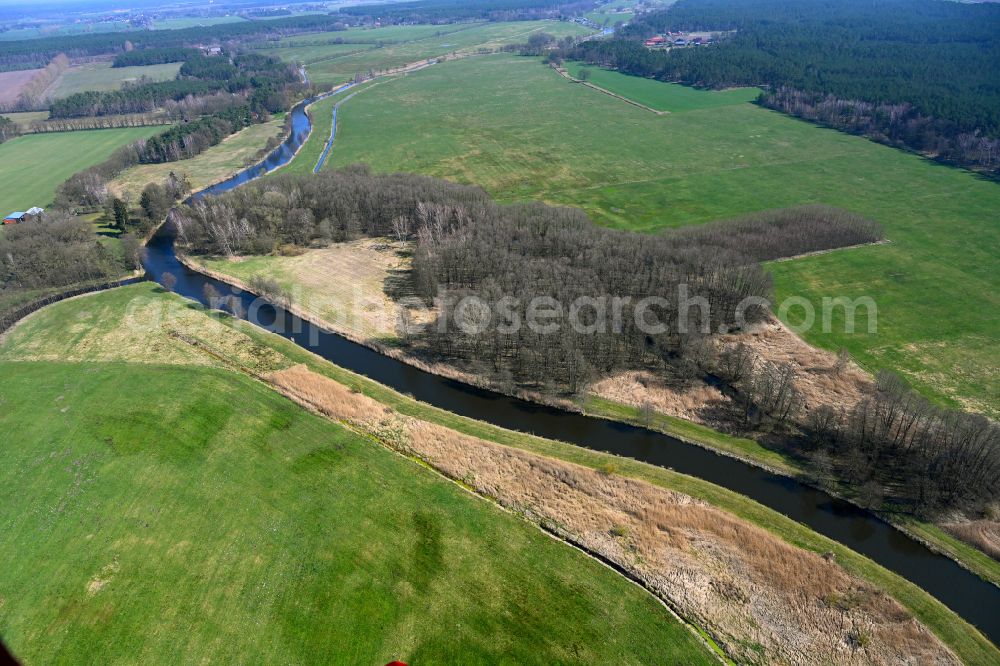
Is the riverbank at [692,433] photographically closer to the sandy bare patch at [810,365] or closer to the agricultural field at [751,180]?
the sandy bare patch at [810,365]

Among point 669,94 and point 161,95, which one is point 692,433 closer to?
point 669,94

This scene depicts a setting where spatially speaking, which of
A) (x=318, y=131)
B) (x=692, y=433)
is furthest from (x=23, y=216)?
(x=692, y=433)

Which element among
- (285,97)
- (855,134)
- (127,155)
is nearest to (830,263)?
(855,134)

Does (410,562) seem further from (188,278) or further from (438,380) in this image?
(188,278)

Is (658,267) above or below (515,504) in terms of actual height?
above

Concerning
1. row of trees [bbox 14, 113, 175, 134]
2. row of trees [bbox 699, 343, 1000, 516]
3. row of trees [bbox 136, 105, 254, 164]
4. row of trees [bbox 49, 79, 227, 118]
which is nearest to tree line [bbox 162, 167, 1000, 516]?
row of trees [bbox 699, 343, 1000, 516]

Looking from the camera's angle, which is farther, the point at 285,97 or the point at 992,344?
the point at 285,97
